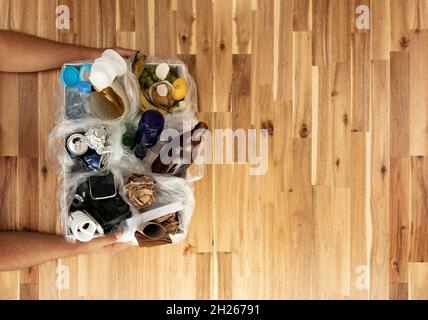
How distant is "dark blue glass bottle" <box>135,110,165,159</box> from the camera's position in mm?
1074

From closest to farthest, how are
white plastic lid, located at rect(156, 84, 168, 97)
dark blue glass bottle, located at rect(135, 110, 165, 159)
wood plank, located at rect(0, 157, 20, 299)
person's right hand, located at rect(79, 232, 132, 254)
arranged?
dark blue glass bottle, located at rect(135, 110, 165, 159)
white plastic lid, located at rect(156, 84, 168, 97)
person's right hand, located at rect(79, 232, 132, 254)
wood plank, located at rect(0, 157, 20, 299)

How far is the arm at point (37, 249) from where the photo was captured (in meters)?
1.36

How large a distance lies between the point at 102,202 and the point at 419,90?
1108 millimetres

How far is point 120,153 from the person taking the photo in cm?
116

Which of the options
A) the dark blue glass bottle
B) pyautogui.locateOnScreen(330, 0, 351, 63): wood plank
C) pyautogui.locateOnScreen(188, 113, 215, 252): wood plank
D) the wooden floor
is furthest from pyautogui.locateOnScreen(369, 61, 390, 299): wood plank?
the dark blue glass bottle

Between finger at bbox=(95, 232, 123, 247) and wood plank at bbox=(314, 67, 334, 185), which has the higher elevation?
wood plank at bbox=(314, 67, 334, 185)

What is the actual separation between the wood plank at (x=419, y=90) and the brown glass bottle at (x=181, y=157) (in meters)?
0.81

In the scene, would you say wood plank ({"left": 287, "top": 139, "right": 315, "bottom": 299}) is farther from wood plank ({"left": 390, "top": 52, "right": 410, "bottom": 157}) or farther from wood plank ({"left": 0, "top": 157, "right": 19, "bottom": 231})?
wood plank ({"left": 0, "top": 157, "right": 19, "bottom": 231})

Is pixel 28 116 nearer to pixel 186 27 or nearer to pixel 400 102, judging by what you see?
pixel 186 27

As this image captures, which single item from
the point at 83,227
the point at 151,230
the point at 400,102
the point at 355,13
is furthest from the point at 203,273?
the point at 355,13

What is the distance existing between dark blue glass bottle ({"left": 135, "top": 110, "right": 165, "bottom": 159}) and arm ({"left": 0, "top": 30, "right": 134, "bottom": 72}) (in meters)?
0.37
